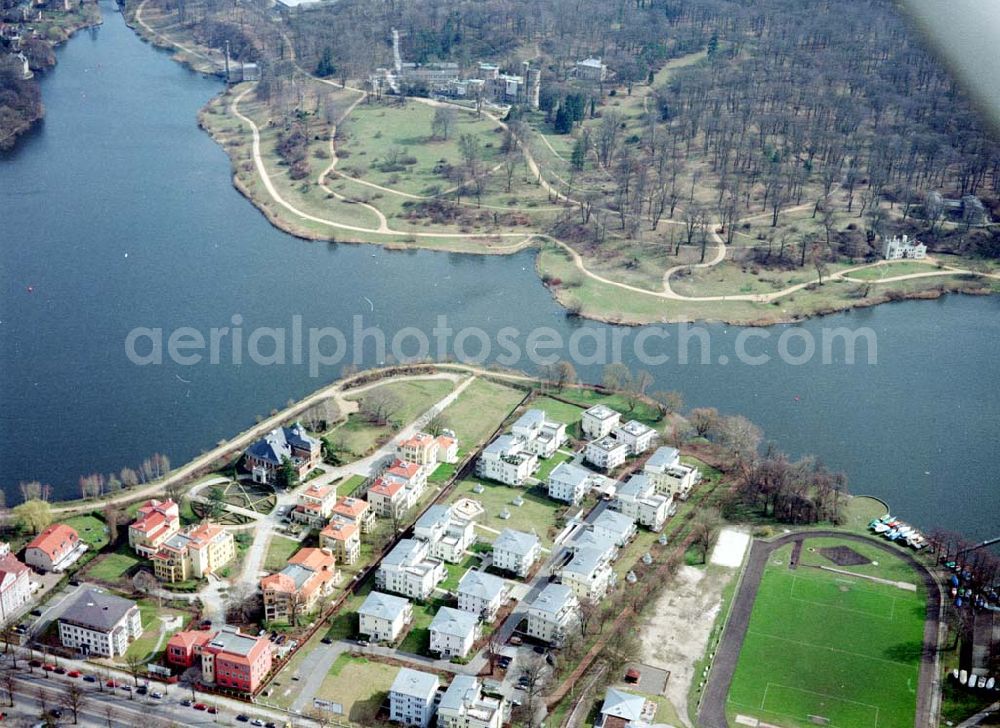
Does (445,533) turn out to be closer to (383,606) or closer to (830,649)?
(383,606)

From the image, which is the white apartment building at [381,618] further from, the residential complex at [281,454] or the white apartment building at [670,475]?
the white apartment building at [670,475]

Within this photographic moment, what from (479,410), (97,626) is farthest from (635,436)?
(97,626)

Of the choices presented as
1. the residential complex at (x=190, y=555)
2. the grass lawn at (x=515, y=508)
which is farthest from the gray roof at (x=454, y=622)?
the residential complex at (x=190, y=555)

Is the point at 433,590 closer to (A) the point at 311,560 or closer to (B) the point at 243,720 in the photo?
(A) the point at 311,560

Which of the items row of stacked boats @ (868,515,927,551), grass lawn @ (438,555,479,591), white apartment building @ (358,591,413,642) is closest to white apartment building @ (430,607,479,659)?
white apartment building @ (358,591,413,642)

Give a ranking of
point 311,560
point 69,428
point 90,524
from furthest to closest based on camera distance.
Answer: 1. point 69,428
2. point 90,524
3. point 311,560

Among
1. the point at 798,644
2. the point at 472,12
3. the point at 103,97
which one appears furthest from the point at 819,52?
the point at 798,644

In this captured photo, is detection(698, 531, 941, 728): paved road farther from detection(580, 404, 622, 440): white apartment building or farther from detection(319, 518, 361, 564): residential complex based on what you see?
detection(319, 518, 361, 564): residential complex
